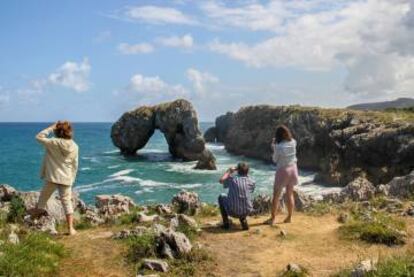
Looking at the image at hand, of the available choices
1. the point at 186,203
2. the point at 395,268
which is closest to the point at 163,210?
the point at 186,203

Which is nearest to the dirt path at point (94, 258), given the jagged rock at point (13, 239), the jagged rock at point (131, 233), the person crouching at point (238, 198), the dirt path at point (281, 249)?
the jagged rock at point (131, 233)

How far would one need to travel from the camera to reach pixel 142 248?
9.98 meters

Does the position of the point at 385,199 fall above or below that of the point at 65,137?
below

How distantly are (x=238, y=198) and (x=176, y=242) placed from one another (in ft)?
8.26

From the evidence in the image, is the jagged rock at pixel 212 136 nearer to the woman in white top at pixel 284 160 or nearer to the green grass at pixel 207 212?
the green grass at pixel 207 212

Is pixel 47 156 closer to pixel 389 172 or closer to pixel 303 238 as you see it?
pixel 303 238

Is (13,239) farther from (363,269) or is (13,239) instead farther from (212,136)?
(212,136)

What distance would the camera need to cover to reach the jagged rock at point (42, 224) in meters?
11.8

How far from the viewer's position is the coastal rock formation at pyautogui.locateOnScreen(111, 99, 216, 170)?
74188 millimetres

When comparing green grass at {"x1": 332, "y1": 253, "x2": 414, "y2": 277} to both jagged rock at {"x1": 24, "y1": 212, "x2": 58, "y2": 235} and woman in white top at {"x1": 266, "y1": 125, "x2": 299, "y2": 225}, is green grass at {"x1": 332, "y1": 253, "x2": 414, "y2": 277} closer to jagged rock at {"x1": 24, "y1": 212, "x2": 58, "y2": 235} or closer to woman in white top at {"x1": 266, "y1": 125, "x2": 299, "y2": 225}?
woman in white top at {"x1": 266, "y1": 125, "x2": 299, "y2": 225}

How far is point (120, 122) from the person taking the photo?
270 ft

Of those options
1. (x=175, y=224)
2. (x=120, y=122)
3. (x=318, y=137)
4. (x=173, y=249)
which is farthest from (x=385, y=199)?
(x=120, y=122)

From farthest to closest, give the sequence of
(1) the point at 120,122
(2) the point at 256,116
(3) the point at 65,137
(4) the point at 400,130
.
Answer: (2) the point at 256,116 → (1) the point at 120,122 → (4) the point at 400,130 → (3) the point at 65,137

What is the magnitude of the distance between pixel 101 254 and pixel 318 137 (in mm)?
56819
